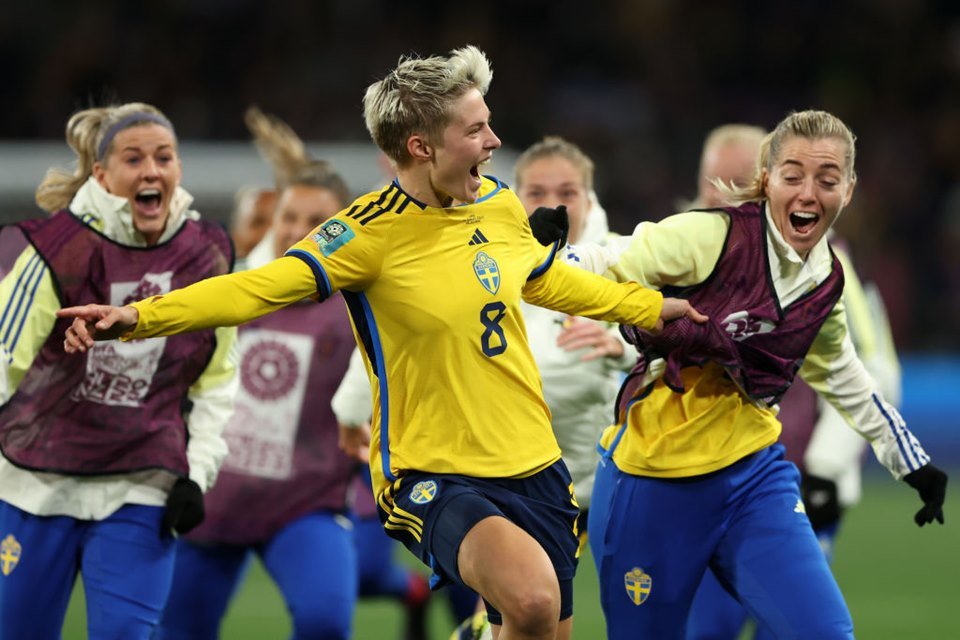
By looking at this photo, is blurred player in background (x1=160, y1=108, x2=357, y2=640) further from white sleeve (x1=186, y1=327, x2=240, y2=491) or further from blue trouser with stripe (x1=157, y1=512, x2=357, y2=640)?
white sleeve (x1=186, y1=327, x2=240, y2=491)

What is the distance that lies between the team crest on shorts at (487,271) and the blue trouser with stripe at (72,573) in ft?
5.00

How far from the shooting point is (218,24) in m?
15.7

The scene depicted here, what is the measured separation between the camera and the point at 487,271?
13.8 feet

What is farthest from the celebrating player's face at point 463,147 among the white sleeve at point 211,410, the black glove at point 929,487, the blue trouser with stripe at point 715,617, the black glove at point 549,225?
the blue trouser with stripe at point 715,617

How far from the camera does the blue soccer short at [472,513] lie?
4047mm

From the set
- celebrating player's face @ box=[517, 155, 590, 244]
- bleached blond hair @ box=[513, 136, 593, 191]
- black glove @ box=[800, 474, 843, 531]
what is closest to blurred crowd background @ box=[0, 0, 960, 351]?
black glove @ box=[800, 474, 843, 531]

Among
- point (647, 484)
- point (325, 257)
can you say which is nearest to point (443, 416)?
point (325, 257)

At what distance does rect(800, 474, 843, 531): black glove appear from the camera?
20.3 ft

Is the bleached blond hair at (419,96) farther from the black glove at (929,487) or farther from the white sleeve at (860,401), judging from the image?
the black glove at (929,487)

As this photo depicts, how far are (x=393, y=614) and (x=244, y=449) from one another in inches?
129

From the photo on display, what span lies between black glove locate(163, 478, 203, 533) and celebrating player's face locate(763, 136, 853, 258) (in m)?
2.02

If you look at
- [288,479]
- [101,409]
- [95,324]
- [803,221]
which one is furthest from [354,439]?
[95,324]

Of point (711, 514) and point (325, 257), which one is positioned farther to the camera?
point (711, 514)

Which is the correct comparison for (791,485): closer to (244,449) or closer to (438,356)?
(438,356)
